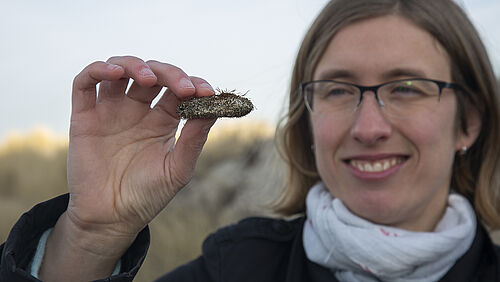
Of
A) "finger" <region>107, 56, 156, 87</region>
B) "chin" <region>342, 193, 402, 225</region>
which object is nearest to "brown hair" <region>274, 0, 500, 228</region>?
"chin" <region>342, 193, 402, 225</region>

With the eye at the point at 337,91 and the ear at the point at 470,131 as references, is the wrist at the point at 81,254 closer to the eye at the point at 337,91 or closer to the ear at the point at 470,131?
the eye at the point at 337,91

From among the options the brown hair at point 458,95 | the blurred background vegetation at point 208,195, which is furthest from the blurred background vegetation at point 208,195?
the brown hair at point 458,95

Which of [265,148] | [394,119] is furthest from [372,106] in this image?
[265,148]

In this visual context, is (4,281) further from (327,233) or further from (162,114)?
(327,233)

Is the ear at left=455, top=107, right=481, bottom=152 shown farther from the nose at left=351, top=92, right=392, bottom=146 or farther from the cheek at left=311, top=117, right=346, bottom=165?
the cheek at left=311, top=117, right=346, bottom=165

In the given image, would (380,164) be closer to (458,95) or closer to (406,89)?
(406,89)

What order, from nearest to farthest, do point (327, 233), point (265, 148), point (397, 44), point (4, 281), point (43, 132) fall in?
point (4, 281)
point (397, 44)
point (327, 233)
point (265, 148)
point (43, 132)

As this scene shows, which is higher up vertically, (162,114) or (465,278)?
(162,114)

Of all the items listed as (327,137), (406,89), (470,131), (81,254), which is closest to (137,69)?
(81,254)
